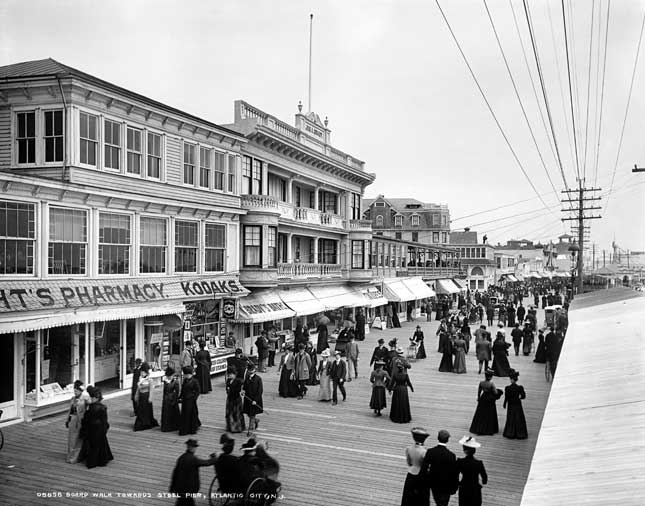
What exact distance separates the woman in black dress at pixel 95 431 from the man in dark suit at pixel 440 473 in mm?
6818

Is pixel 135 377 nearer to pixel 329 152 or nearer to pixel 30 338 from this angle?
pixel 30 338

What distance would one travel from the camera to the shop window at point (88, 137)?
1741 centimetres

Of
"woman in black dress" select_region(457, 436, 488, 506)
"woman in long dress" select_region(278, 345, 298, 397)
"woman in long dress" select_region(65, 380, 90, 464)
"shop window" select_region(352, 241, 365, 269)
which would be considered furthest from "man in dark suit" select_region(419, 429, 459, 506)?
"shop window" select_region(352, 241, 365, 269)

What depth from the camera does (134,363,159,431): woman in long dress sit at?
14391 millimetres

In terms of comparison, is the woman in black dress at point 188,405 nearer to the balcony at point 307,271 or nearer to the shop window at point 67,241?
the shop window at point 67,241

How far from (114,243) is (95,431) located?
848 centimetres

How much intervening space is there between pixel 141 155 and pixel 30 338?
7.50 meters

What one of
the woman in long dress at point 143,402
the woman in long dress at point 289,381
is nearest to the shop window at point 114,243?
the woman in long dress at point 143,402

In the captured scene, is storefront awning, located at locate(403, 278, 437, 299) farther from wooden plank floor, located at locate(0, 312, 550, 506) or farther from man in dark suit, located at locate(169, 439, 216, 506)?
man in dark suit, located at locate(169, 439, 216, 506)

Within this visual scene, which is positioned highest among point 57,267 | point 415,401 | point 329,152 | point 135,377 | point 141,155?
point 329,152

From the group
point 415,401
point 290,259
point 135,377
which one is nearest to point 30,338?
point 135,377

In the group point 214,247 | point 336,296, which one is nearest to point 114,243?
point 214,247

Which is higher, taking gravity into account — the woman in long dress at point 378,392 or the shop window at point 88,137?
the shop window at point 88,137

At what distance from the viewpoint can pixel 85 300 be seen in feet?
55.1
